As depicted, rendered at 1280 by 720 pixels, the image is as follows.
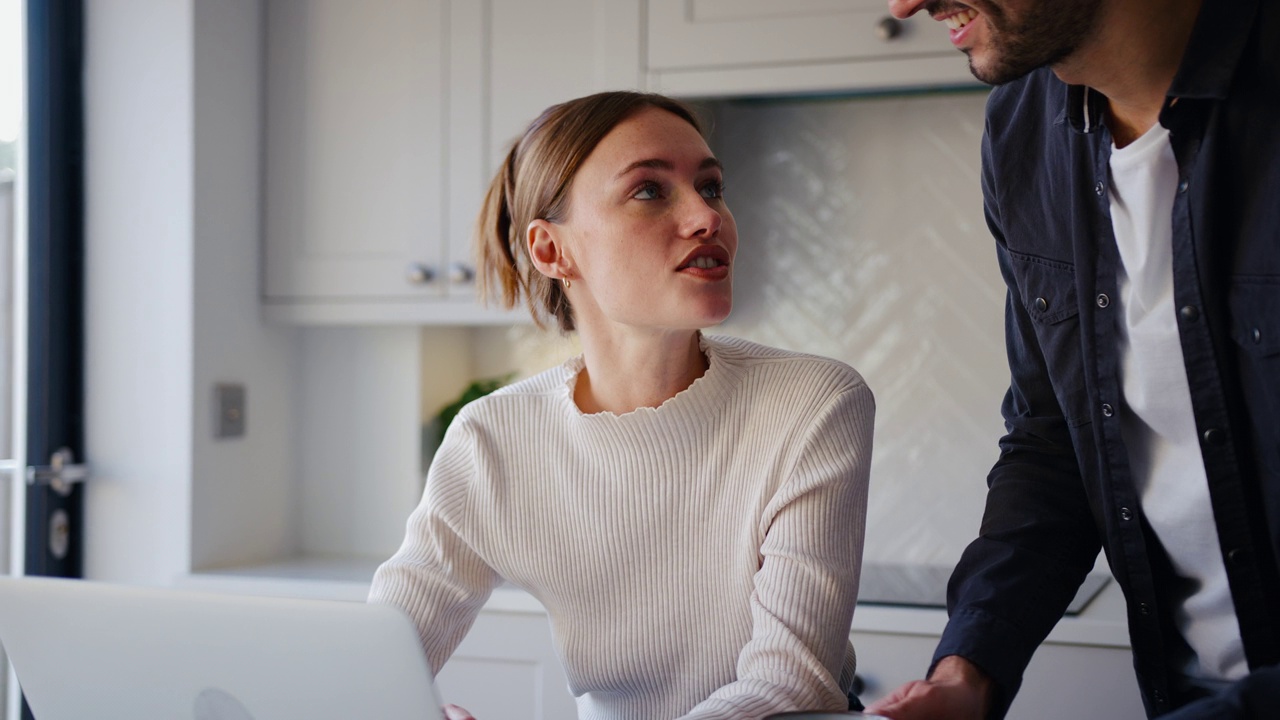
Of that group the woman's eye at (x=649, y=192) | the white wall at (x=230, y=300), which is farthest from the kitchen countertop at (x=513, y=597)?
the woman's eye at (x=649, y=192)

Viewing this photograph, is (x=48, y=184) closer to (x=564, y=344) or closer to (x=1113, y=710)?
(x=564, y=344)

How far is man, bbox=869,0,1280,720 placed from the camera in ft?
3.24

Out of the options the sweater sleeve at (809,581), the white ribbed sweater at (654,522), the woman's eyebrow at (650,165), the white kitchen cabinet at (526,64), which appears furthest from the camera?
the white kitchen cabinet at (526,64)

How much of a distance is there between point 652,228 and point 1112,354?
1.65ft

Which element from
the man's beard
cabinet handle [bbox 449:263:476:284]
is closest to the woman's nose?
the man's beard

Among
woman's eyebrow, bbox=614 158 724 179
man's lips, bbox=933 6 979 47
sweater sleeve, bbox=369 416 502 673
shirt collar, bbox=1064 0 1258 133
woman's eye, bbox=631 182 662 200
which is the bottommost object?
sweater sleeve, bbox=369 416 502 673

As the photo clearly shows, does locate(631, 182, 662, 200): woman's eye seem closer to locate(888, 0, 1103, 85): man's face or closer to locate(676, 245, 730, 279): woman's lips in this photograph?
locate(676, 245, 730, 279): woman's lips

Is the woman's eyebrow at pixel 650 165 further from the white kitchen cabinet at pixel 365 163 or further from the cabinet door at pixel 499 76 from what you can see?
the white kitchen cabinet at pixel 365 163

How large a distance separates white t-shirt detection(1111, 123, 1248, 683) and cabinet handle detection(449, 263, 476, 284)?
1499mm

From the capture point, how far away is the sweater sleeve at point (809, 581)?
1.07 meters

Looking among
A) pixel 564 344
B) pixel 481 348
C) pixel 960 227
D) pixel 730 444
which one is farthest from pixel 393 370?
pixel 730 444

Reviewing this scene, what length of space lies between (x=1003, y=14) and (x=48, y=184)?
80.6 inches

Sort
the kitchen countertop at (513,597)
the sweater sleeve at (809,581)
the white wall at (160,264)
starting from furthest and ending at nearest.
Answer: the white wall at (160,264) → the kitchen countertop at (513,597) → the sweater sleeve at (809,581)

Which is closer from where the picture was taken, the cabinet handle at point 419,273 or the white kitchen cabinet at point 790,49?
the white kitchen cabinet at point 790,49
